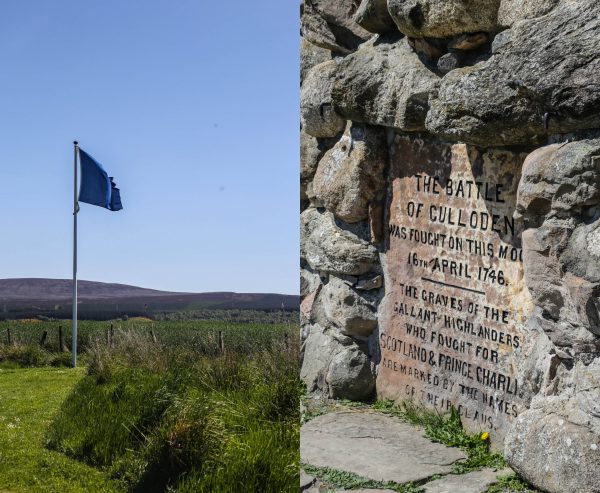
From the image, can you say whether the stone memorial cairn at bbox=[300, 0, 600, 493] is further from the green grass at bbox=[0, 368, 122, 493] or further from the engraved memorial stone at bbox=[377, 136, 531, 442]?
the green grass at bbox=[0, 368, 122, 493]

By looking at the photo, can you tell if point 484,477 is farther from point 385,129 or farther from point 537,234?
point 385,129

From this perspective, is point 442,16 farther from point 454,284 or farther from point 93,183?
point 93,183

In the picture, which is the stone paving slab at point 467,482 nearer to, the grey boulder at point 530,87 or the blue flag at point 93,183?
the grey boulder at point 530,87

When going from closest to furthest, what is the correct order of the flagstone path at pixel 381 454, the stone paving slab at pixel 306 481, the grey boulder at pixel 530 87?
the grey boulder at pixel 530 87, the flagstone path at pixel 381 454, the stone paving slab at pixel 306 481

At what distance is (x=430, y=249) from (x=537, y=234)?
67 centimetres

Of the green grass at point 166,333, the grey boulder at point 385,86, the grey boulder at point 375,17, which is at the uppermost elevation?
the grey boulder at point 375,17

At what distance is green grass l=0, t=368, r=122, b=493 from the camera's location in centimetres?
415

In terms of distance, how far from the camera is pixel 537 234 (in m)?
2.18

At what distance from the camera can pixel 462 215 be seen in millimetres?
2666

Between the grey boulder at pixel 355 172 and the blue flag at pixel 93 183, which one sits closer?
the grey boulder at pixel 355 172

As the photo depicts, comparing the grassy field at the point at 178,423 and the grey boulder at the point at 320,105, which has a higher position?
the grey boulder at the point at 320,105

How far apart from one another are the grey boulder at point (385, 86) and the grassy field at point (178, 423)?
4.48 feet

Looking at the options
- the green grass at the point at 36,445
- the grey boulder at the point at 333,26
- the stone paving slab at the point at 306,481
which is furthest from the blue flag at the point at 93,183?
the stone paving slab at the point at 306,481

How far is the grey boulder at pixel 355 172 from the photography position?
10.2ft
